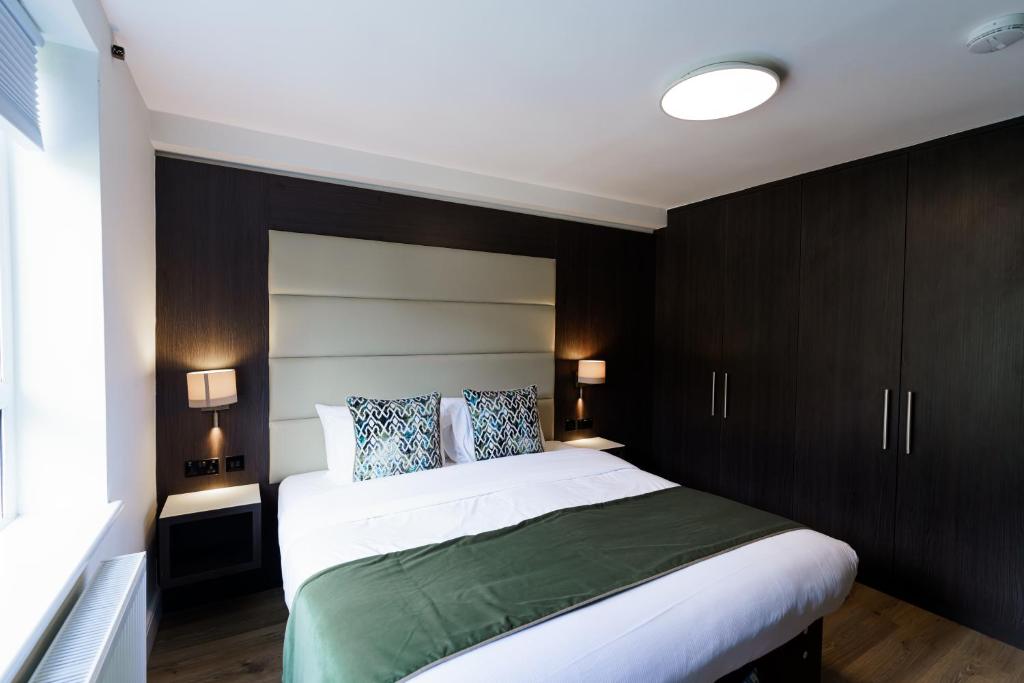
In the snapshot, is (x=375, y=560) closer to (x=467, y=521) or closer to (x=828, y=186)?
(x=467, y=521)

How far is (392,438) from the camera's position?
2.47 m

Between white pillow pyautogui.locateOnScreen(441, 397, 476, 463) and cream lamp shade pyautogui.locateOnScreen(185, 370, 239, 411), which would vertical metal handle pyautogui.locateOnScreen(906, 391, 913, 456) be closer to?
white pillow pyautogui.locateOnScreen(441, 397, 476, 463)

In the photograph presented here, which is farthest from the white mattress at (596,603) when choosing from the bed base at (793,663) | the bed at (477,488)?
the bed base at (793,663)

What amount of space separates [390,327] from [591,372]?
150 centimetres

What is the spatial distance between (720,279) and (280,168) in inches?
122

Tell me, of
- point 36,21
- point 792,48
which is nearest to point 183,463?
point 36,21

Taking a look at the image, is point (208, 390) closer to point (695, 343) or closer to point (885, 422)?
point (695, 343)

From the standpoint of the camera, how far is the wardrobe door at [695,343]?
11.8 feet

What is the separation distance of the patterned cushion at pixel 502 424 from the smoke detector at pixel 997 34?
2526 mm

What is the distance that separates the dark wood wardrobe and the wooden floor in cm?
22

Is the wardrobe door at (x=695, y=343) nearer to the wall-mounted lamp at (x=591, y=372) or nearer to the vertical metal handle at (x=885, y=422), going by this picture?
the wall-mounted lamp at (x=591, y=372)

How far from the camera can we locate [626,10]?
4.97 ft

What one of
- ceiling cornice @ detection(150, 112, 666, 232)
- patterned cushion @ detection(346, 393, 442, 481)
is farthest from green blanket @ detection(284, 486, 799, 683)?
ceiling cornice @ detection(150, 112, 666, 232)

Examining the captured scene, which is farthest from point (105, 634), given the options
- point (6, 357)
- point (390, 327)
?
point (390, 327)
